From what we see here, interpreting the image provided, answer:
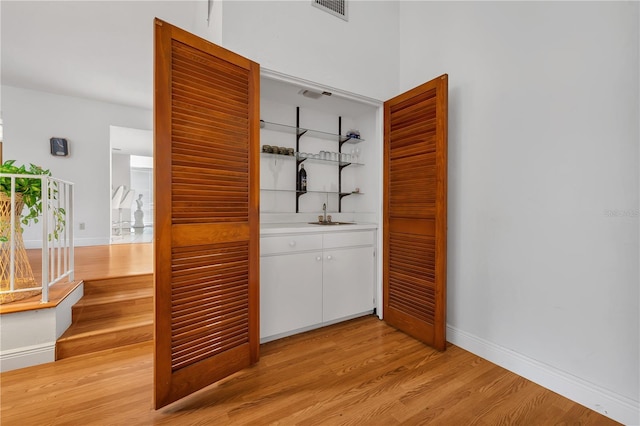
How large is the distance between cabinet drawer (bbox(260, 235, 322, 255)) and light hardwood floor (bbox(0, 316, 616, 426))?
0.75 metres

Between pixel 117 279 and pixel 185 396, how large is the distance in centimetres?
155

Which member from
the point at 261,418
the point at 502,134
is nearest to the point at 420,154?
the point at 502,134

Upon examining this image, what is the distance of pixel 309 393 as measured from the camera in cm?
163

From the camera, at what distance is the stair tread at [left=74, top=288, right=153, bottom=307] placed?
2.34 meters

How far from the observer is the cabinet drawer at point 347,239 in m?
2.42

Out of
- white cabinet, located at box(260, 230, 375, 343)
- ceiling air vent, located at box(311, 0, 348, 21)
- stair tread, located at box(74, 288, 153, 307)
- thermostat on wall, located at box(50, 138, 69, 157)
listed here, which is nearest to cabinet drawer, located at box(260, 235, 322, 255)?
white cabinet, located at box(260, 230, 375, 343)

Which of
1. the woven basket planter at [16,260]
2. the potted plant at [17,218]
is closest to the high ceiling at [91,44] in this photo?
the potted plant at [17,218]

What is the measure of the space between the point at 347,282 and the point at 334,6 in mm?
2334

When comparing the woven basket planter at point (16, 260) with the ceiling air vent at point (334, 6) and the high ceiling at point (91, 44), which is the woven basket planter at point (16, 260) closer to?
the high ceiling at point (91, 44)

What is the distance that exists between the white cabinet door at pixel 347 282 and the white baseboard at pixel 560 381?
840 mm

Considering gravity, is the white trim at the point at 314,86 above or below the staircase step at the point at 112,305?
above

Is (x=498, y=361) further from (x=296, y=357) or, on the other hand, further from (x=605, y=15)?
(x=605, y=15)

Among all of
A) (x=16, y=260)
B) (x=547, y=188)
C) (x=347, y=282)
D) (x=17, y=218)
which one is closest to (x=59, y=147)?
(x=17, y=218)

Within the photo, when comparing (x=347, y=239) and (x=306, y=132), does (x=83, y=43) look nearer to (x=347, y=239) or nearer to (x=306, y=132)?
(x=306, y=132)
